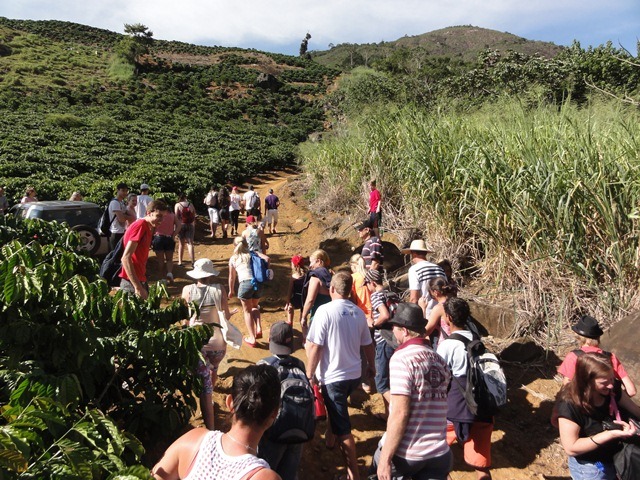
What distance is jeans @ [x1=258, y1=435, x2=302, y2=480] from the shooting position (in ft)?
8.50

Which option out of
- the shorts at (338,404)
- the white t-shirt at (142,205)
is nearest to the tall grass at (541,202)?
the shorts at (338,404)

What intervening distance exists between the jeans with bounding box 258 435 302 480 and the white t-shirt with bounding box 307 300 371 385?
0.75m

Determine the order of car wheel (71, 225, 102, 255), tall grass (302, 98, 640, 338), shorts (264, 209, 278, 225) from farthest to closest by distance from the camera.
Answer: shorts (264, 209, 278, 225) < car wheel (71, 225, 102, 255) < tall grass (302, 98, 640, 338)

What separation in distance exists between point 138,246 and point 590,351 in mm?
4009

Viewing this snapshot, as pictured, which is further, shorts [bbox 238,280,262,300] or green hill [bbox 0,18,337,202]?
green hill [bbox 0,18,337,202]

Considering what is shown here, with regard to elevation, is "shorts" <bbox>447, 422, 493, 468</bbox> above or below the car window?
below

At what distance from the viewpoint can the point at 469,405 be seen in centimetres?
315

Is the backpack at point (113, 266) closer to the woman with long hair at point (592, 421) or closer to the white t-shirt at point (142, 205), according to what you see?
the white t-shirt at point (142, 205)

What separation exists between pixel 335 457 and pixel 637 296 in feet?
11.4

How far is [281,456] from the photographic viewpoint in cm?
263

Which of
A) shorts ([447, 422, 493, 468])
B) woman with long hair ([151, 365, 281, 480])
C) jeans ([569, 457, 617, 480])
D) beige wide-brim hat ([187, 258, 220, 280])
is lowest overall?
shorts ([447, 422, 493, 468])

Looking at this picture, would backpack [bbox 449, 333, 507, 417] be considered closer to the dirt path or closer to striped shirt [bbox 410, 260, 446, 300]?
the dirt path

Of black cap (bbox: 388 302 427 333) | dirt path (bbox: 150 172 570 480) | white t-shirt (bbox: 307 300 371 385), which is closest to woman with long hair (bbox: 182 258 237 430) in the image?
dirt path (bbox: 150 172 570 480)

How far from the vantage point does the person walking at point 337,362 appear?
334 cm
